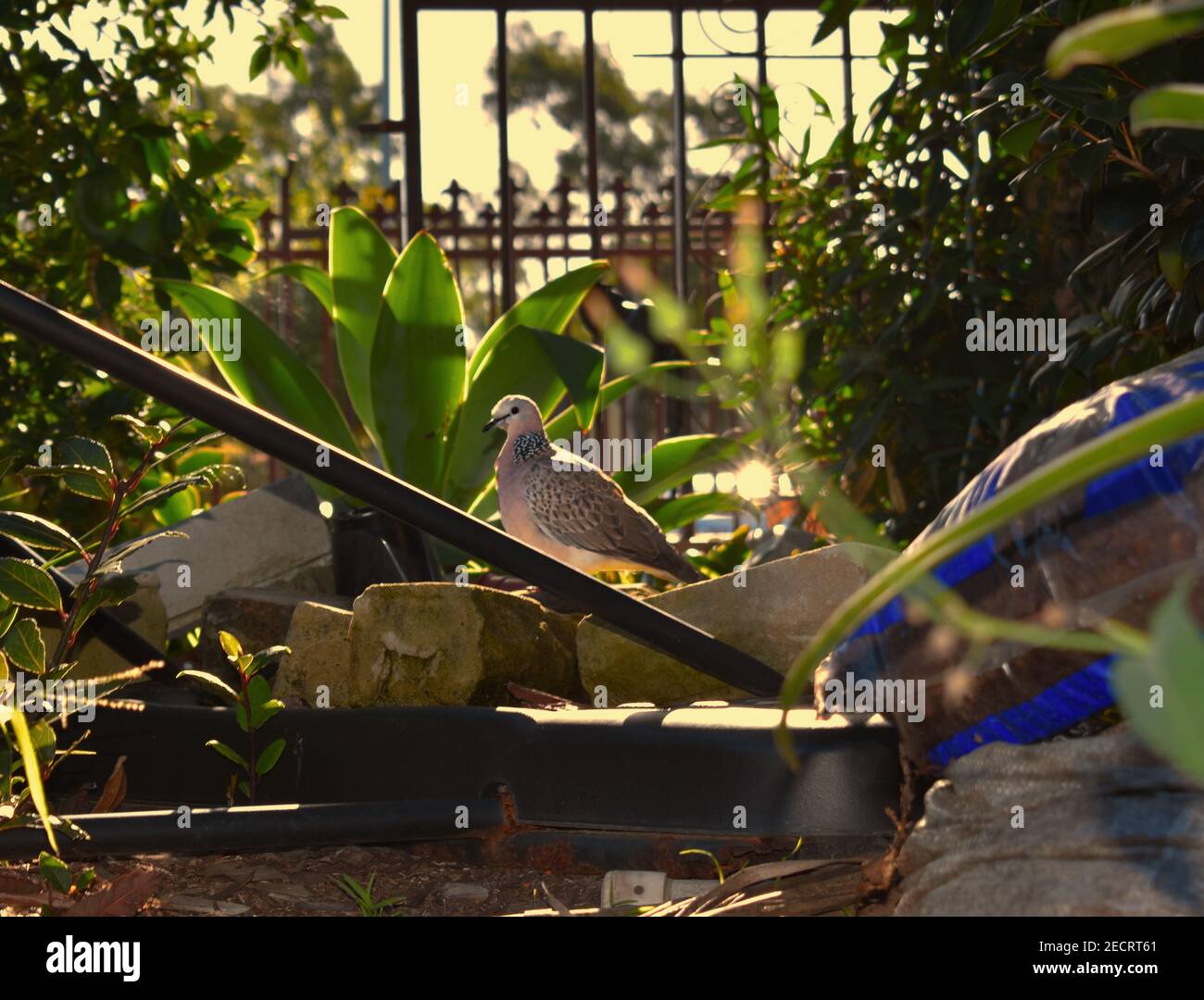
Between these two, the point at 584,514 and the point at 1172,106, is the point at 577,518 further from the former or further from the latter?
the point at 1172,106

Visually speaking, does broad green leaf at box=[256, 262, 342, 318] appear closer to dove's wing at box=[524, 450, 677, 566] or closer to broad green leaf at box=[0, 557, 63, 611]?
dove's wing at box=[524, 450, 677, 566]

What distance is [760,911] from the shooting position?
5.04 ft

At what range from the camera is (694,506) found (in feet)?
13.3

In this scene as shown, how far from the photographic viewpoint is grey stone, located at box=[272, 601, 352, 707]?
2514 mm

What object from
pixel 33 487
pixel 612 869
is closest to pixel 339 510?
pixel 33 487

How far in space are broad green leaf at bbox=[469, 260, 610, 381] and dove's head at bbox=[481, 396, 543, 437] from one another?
15.8 inches

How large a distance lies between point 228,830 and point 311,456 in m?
0.55

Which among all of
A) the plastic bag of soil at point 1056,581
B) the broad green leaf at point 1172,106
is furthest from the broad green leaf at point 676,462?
the broad green leaf at point 1172,106

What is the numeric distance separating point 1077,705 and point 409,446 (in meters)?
2.58

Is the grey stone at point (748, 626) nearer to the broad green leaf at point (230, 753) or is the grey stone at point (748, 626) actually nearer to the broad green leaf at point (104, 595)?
the broad green leaf at point (230, 753)

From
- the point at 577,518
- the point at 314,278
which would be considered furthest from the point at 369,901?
the point at 314,278

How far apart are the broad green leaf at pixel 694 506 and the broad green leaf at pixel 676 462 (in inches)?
2.6
